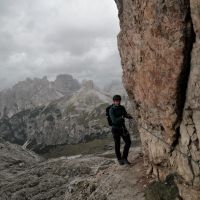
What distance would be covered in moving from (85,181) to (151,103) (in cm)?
1399

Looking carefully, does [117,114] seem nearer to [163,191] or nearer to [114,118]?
[114,118]

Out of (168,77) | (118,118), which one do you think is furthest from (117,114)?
(168,77)

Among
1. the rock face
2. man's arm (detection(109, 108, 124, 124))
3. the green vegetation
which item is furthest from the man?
the green vegetation

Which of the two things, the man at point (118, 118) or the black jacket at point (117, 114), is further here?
the black jacket at point (117, 114)

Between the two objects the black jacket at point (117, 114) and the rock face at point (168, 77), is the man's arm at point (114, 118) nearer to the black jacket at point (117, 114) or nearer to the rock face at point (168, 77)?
the black jacket at point (117, 114)

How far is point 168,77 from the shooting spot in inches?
904

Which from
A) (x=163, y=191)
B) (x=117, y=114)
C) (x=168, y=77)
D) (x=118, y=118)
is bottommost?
(x=163, y=191)

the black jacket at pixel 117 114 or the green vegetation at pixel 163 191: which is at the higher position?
the black jacket at pixel 117 114

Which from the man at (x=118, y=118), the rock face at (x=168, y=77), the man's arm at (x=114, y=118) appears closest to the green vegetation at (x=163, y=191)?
the rock face at (x=168, y=77)

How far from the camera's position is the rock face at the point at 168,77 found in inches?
832

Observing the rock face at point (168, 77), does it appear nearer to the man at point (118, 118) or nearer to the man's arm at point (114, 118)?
the man at point (118, 118)

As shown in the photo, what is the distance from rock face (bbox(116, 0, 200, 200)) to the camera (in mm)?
21141

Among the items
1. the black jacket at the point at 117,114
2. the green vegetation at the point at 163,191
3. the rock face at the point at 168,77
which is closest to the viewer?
the rock face at the point at 168,77

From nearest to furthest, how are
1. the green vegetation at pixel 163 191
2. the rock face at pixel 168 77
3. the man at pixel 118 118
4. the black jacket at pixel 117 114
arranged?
the rock face at pixel 168 77, the green vegetation at pixel 163 191, the man at pixel 118 118, the black jacket at pixel 117 114
